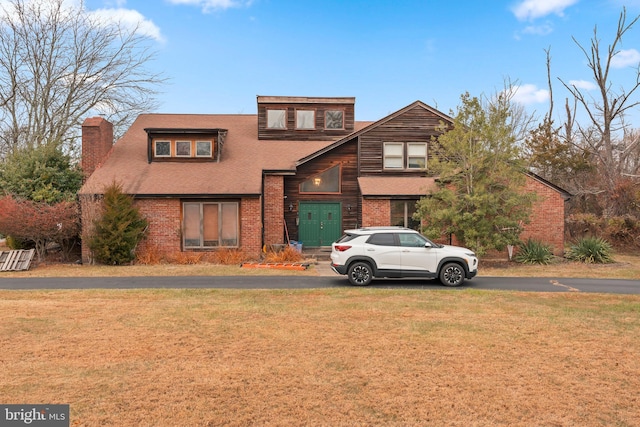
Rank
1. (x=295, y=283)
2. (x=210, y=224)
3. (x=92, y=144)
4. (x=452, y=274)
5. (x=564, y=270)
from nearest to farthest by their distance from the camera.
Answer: (x=452, y=274), (x=295, y=283), (x=564, y=270), (x=210, y=224), (x=92, y=144)

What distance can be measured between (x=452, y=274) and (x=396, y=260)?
1.72 m

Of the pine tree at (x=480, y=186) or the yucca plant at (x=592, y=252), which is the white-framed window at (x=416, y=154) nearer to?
the pine tree at (x=480, y=186)

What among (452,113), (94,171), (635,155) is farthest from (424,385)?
(635,155)

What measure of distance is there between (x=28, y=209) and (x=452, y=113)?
56.9ft

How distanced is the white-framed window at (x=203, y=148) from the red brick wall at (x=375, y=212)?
26.7ft

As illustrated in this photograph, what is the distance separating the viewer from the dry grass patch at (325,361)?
192 inches

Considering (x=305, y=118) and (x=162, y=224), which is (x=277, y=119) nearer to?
(x=305, y=118)

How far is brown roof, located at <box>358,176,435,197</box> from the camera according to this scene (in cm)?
2102

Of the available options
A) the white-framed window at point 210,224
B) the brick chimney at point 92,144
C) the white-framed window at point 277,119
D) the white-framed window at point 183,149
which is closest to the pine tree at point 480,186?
the white-framed window at point 210,224

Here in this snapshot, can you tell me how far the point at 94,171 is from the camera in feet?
70.5

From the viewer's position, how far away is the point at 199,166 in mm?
22281

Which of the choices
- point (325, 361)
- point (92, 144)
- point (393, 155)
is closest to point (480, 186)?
point (393, 155)

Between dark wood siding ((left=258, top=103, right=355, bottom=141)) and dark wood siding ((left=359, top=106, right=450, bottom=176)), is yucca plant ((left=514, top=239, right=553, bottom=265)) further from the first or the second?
→ dark wood siding ((left=258, top=103, right=355, bottom=141))

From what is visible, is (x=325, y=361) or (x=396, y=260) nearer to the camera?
(x=325, y=361)
